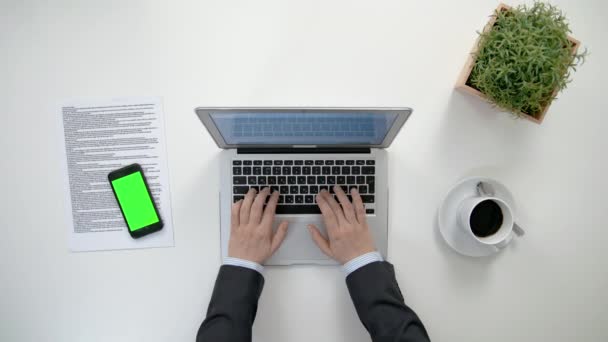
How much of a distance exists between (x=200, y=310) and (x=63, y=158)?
1.49 ft

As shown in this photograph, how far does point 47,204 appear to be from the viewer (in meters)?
0.71

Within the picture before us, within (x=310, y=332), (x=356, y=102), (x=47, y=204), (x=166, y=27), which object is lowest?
(x=310, y=332)

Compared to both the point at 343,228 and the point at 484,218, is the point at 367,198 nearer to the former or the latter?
the point at 343,228

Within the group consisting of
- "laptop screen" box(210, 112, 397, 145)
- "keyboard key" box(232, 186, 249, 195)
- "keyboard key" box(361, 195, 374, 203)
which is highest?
"laptop screen" box(210, 112, 397, 145)

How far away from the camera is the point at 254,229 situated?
640 millimetres

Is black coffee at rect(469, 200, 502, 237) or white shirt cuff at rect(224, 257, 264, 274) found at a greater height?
black coffee at rect(469, 200, 502, 237)

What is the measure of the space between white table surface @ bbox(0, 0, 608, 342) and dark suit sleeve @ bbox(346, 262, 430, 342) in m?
0.09

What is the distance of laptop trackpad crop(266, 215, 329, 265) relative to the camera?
671 millimetres

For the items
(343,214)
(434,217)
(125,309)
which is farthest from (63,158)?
(434,217)

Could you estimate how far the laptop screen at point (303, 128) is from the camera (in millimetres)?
527

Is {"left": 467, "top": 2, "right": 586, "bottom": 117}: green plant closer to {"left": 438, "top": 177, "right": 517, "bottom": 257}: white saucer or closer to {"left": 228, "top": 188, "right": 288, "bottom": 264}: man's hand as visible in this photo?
{"left": 438, "top": 177, "right": 517, "bottom": 257}: white saucer

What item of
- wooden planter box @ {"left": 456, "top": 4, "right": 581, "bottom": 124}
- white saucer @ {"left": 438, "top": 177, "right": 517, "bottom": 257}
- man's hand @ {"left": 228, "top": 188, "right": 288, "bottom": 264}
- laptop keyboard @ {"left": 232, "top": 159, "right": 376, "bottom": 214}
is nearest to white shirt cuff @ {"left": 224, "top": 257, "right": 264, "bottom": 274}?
man's hand @ {"left": 228, "top": 188, "right": 288, "bottom": 264}

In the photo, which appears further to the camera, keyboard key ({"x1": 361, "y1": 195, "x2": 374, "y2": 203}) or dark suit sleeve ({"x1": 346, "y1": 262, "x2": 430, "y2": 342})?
keyboard key ({"x1": 361, "y1": 195, "x2": 374, "y2": 203})

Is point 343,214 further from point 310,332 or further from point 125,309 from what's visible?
point 125,309
